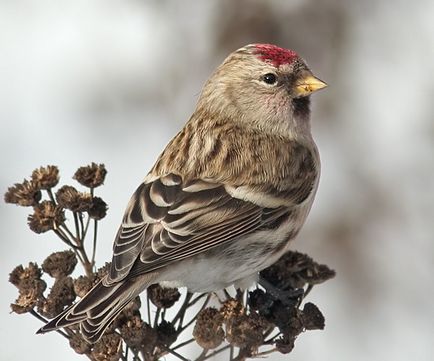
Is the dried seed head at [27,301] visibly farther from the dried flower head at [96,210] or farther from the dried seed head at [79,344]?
the dried flower head at [96,210]

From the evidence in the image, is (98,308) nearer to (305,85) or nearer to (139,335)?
(139,335)

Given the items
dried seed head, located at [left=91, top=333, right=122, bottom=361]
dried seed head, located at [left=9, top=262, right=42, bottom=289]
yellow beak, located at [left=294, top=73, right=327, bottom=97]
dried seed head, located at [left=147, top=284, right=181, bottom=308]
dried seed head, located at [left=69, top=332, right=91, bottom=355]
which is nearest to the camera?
dried seed head, located at [left=91, top=333, right=122, bottom=361]

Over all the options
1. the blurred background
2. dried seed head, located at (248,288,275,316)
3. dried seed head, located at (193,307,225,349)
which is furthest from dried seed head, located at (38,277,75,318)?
the blurred background

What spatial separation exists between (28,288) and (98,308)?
27 cm

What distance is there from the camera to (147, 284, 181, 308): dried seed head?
379 centimetres

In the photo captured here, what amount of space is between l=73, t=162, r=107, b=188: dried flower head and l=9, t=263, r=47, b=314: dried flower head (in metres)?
0.39

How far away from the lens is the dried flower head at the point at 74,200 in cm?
381

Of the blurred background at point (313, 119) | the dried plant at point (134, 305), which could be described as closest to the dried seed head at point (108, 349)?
the dried plant at point (134, 305)

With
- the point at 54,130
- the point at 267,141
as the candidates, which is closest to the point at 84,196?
the point at 267,141

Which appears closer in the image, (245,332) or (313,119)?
(245,332)

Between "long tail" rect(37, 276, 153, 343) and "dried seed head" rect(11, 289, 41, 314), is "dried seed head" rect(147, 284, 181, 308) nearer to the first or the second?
"long tail" rect(37, 276, 153, 343)

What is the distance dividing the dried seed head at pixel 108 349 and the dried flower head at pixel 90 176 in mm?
A: 665

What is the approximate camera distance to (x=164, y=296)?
3799 millimetres

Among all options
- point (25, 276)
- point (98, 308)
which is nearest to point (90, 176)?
point (25, 276)
